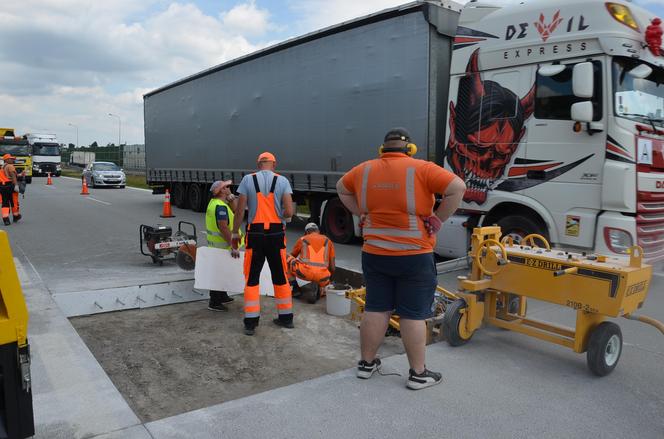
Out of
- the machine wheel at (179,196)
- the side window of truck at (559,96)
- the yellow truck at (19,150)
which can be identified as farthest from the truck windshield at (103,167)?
the side window of truck at (559,96)

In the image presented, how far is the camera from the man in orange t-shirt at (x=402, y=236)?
358 cm

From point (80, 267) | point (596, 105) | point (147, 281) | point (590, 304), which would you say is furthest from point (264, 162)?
point (80, 267)

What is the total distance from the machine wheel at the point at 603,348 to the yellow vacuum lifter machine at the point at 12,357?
363 centimetres

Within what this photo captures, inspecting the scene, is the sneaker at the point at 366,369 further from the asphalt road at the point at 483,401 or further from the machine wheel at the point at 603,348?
the machine wheel at the point at 603,348

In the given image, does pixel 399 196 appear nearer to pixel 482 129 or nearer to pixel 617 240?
pixel 617 240

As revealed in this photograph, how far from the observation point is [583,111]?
590 centimetres

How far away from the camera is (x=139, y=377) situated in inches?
166

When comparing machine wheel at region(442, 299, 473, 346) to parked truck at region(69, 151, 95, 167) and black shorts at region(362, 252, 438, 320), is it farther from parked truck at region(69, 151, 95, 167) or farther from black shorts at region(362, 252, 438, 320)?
parked truck at region(69, 151, 95, 167)

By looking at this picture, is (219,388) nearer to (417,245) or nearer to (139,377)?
(139,377)

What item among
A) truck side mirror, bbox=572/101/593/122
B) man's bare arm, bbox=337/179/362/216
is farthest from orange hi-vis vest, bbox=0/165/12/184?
truck side mirror, bbox=572/101/593/122

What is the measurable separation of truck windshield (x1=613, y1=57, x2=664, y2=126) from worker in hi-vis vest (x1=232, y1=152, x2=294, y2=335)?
12.9ft

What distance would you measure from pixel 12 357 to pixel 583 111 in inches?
227

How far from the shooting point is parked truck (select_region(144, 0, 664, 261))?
5.98 metres

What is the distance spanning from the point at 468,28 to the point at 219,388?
586 centimetres
